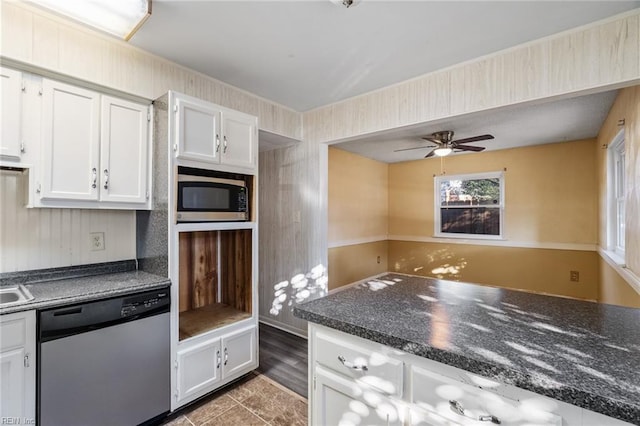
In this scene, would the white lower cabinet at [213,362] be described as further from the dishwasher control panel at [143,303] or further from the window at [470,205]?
the window at [470,205]

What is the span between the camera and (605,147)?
3223 mm

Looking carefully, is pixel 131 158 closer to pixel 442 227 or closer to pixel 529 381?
pixel 529 381

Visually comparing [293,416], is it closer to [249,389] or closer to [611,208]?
[249,389]

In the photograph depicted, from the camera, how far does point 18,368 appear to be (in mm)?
1389

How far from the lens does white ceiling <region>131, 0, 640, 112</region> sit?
5.37 ft

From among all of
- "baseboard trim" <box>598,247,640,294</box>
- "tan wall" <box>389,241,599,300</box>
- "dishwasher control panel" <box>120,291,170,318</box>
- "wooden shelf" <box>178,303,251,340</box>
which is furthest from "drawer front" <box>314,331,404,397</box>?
"tan wall" <box>389,241,599,300</box>

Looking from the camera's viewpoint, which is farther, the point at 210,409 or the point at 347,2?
the point at 210,409

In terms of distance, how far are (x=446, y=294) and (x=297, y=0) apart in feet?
5.91

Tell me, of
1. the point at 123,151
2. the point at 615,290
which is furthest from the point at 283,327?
the point at 615,290

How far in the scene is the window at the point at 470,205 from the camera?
16.1ft

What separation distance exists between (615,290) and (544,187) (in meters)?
2.13

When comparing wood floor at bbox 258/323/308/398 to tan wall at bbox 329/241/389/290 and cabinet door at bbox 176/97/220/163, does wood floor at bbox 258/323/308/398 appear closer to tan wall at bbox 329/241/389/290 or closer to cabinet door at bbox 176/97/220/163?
tan wall at bbox 329/241/389/290

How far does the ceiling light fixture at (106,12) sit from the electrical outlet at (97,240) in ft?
4.52

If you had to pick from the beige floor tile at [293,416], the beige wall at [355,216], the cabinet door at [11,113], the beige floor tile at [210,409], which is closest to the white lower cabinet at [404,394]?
the beige floor tile at [293,416]
